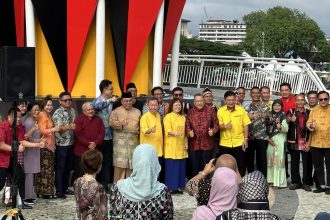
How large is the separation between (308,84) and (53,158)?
11966mm

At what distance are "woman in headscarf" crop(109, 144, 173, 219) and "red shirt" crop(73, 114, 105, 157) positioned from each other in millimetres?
3943

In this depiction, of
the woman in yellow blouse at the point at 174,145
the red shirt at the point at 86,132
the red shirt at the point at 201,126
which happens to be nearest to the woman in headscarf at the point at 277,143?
the red shirt at the point at 201,126

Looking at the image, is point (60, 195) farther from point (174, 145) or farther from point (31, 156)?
point (174, 145)

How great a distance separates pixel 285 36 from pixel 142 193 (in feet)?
255

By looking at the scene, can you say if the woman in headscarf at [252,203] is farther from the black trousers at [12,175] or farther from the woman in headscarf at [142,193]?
the black trousers at [12,175]

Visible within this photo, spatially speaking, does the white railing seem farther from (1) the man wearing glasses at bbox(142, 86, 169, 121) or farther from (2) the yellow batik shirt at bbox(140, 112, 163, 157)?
(2) the yellow batik shirt at bbox(140, 112, 163, 157)

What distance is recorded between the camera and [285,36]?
78812 mm

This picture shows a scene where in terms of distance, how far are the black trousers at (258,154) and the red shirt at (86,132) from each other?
8.84 feet

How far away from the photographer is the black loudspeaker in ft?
21.4

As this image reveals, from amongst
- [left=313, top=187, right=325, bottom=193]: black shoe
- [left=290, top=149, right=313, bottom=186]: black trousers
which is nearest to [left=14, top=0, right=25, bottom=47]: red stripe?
[left=290, top=149, right=313, bottom=186]: black trousers

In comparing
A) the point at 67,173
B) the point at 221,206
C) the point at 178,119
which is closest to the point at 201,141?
the point at 178,119

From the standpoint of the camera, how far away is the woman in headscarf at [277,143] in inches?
350

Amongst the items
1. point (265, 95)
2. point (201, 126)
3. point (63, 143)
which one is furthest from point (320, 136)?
point (63, 143)

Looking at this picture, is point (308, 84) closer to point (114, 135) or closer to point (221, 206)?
point (114, 135)
